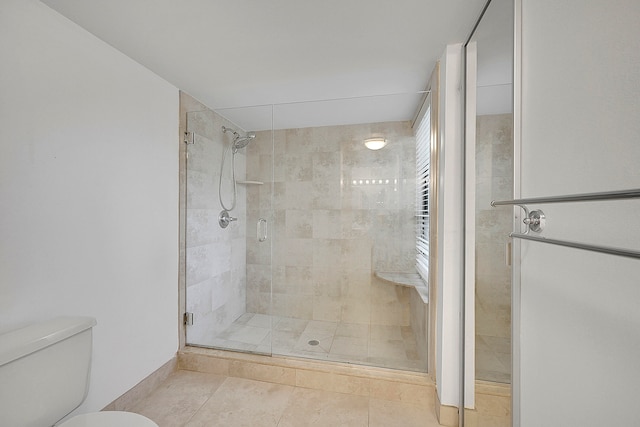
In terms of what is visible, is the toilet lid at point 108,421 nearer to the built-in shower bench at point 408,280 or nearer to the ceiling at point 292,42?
the built-in shower bench at point 408,280

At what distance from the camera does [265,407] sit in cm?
165

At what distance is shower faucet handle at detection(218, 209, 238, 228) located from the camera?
7.55ft

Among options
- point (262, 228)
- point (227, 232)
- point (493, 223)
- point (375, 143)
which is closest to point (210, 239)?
point (227, 232)

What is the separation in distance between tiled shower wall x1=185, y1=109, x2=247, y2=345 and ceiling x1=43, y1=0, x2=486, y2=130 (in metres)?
0.37

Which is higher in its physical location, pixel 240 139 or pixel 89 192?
pixel 240 139

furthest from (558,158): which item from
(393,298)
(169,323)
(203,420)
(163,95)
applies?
(169,323)

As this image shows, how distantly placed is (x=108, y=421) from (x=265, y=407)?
34.9 inches

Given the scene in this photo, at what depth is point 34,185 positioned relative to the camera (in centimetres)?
116

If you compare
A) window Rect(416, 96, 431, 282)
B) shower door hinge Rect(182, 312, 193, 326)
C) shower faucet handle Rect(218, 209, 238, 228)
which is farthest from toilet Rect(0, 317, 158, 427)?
window Rect(416, 96, 431, 282)

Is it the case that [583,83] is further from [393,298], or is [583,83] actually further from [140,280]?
[140,280]

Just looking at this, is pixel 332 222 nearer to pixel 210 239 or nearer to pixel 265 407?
pixel 210 239

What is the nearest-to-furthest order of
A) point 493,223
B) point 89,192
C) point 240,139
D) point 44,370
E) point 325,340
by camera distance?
point 44,370 < point 493,223 < point 89,192 < point 325,340 < point 240,139

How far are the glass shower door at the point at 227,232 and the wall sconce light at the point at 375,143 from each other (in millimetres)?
843

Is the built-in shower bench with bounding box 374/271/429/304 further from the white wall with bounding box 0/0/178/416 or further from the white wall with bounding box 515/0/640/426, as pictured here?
the white wall with bounding box 0/0/178/416
